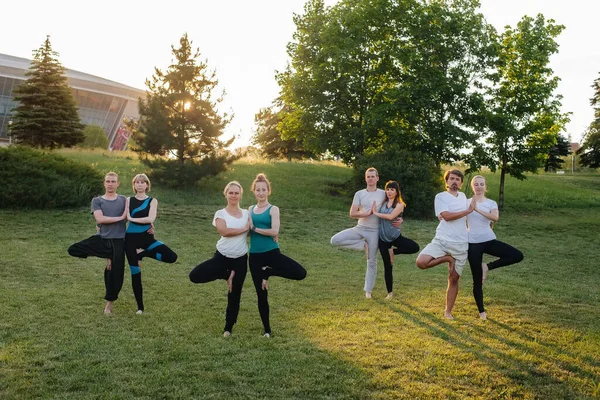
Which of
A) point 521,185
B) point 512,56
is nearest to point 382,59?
point 512,56

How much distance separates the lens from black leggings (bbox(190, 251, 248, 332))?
7.05m

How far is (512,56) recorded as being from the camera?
110 feet

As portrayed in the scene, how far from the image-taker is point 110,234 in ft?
27.3

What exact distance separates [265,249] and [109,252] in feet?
8.74

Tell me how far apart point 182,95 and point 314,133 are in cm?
893

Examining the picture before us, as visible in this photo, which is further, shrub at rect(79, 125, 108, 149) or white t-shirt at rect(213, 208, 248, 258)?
shrub at rect(79, 125, 108, 149)

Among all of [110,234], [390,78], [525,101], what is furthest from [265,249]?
[525,101]

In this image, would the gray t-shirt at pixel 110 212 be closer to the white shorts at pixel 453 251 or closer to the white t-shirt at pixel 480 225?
the white shorts at pixel 453 251

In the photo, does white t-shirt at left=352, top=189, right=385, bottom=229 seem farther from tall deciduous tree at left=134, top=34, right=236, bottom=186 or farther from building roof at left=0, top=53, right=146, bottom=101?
building roof at left=0, top=53, right=146, bottom=101

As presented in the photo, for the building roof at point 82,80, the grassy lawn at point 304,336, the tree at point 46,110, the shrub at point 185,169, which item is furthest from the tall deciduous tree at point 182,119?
the building roof at point 82,80

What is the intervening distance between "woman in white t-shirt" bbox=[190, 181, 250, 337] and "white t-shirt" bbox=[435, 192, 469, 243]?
9.50ft

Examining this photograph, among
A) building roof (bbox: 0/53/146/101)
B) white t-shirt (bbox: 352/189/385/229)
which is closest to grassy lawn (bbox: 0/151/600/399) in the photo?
white t-shirt (bbox: 352/189/385/229)

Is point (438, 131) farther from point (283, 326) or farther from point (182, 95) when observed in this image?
point (283, 326)

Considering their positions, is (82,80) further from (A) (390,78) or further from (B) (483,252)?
(B) (483,252)
